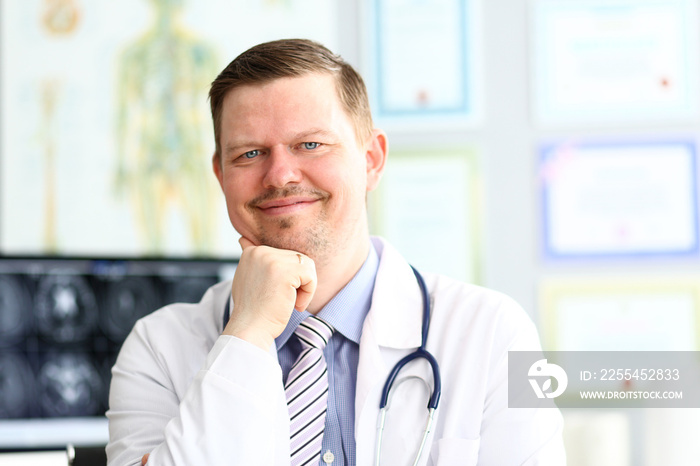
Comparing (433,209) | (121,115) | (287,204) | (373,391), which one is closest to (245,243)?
(287,204)

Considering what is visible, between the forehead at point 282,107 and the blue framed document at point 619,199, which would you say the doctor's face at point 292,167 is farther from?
the blue framed document at point 619,199

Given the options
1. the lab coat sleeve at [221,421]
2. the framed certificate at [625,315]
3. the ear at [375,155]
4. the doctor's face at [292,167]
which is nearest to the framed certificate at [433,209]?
the framed certificate at [625,315]

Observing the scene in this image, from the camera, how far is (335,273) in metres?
1.22

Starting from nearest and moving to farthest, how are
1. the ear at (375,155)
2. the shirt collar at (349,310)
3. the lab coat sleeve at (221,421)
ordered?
the lab coat sleeve at (221,421), the shirt collar at (349,310), the ear at (375,155)

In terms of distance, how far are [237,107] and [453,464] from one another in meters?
0.70

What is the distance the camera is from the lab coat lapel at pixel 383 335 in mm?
1093

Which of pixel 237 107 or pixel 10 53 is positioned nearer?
Answer: pixel 237 107

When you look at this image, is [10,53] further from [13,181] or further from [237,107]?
[237,107]

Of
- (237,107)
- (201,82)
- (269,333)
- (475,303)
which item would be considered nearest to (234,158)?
(237,107)

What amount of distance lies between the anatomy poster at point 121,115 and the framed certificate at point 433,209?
0.44 meters

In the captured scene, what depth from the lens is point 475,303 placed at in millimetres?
1210

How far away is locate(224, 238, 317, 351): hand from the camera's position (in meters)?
1.07

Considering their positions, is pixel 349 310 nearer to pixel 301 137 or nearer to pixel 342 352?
pixel 342 352

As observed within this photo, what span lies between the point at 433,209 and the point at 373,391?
97cm
